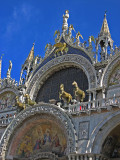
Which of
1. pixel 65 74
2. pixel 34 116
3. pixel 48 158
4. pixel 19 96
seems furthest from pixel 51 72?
pixel 48 158

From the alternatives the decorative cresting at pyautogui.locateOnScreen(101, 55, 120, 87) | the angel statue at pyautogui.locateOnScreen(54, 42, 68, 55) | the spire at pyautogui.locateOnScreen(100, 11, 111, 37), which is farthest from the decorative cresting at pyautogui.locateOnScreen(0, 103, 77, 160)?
the spire at pyautogui.locateOnScreen(100, 11, 111, 37)

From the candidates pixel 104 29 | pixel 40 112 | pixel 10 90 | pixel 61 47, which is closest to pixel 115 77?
pixel 104 29

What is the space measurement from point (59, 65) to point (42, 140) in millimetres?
6294

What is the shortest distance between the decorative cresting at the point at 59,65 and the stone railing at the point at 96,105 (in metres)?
2.78

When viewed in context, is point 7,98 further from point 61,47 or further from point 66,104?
point 66,104

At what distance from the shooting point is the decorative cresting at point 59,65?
22.2m

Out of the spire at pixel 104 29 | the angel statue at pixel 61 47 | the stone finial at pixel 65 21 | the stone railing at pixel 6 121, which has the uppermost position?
the stone finial at pixel 65 21

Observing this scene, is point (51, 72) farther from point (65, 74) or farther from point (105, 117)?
point (105, 117)

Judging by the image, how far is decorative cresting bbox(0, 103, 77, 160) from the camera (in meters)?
18.2

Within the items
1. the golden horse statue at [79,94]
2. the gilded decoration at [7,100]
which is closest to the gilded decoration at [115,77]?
the golden horse statue at [79,94]

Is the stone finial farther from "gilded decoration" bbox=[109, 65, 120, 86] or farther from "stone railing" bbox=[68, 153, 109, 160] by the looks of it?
"stone railing" bbox=[68, 153, 109, 160]

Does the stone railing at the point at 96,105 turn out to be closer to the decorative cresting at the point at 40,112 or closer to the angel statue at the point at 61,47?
the decorative cresting at the point at 40,112

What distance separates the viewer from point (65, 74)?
2439cm

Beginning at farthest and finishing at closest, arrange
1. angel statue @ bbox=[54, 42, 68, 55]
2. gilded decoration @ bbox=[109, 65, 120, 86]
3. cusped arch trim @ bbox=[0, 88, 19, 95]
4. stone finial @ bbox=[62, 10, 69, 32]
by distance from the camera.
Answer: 1. cusped arch trim @ bbox=[0, 88, 19, 95]
2. stone finial @ bbox=[62, 10, 69, 32]
3. angel statue @ bbox=[54, 42, 68, 55]
4. gilded decoration @ bbox=[109, 65, 120, 86]
